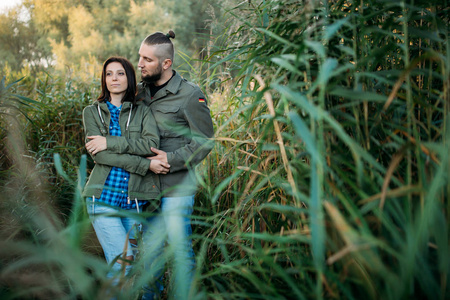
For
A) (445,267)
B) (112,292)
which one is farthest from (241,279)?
(445,267)

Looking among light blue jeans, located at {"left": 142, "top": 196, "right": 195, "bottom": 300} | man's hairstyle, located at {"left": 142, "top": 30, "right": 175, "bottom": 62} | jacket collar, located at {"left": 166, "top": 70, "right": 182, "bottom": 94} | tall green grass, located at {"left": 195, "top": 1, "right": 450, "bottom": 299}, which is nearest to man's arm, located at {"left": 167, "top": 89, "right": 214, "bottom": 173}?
jacket collar, located at {"left": 166, "top": 70, "right": 182, "bottom": 94}

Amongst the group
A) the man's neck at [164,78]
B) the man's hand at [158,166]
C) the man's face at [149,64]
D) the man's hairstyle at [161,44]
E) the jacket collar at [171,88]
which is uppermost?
the man's hairstyle at [161,44]

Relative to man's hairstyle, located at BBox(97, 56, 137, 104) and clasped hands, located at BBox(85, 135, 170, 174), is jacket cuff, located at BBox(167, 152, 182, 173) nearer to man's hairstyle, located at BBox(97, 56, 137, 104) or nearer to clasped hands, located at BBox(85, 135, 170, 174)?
clasped hands, located at BBox(85, 135, 170, 174)

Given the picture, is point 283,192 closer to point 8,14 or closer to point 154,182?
point 154,182

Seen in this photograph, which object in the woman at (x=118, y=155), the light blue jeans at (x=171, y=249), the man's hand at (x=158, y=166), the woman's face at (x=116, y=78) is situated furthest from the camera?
the woman's face at (x=116, y=78)

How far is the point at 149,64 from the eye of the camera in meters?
2.63

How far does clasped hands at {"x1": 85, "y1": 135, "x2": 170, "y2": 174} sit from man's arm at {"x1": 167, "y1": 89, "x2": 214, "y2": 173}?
4 cm

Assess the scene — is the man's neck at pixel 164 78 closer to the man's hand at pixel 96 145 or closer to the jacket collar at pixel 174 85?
the jacket collar at pixel 174 85

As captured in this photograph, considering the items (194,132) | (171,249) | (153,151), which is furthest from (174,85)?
(171,249)

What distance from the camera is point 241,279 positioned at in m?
1.47

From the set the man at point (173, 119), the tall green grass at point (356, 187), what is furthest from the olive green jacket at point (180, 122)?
the tall green grass at point (356, 187)

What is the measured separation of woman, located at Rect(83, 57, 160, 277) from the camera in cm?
228

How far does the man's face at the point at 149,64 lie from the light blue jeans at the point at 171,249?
2.92 feet

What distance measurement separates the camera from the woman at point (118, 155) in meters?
2.28
